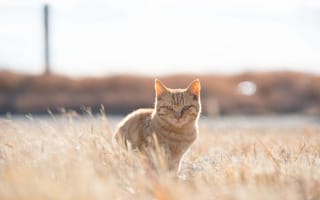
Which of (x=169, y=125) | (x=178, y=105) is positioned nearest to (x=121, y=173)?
(x=169, y=125)

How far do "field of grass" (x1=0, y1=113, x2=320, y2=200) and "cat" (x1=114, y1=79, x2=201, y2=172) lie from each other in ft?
0.70

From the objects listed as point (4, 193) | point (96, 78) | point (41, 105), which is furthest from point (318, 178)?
point (96, 78)

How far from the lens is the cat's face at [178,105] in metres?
5.75

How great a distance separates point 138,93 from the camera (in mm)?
17359

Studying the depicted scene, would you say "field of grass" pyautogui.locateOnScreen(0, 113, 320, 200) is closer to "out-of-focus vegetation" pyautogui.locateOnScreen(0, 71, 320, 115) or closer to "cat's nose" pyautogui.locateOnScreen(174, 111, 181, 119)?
"cat's nose" pyautogui.locateOnScreen(174, 111, 181, 119)

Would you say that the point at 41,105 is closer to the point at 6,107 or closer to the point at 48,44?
the point at 6,107

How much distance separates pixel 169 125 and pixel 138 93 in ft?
38.1

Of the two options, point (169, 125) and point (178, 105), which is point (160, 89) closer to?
point (178, 105)

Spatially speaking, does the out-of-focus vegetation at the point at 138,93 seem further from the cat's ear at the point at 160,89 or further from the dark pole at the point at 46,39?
the cat's ear at the point at 160,89

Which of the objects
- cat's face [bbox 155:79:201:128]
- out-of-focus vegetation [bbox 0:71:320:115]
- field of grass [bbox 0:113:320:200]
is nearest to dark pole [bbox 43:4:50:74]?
out-of-focus vegetation [bbox 0:71:320:115]

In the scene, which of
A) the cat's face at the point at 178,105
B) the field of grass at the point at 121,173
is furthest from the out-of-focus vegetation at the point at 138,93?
the field of grass at the point at 121,173

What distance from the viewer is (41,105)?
16.3m

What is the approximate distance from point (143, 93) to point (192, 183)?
1297 cm

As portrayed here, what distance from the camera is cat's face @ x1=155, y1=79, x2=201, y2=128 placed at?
18.9ft
